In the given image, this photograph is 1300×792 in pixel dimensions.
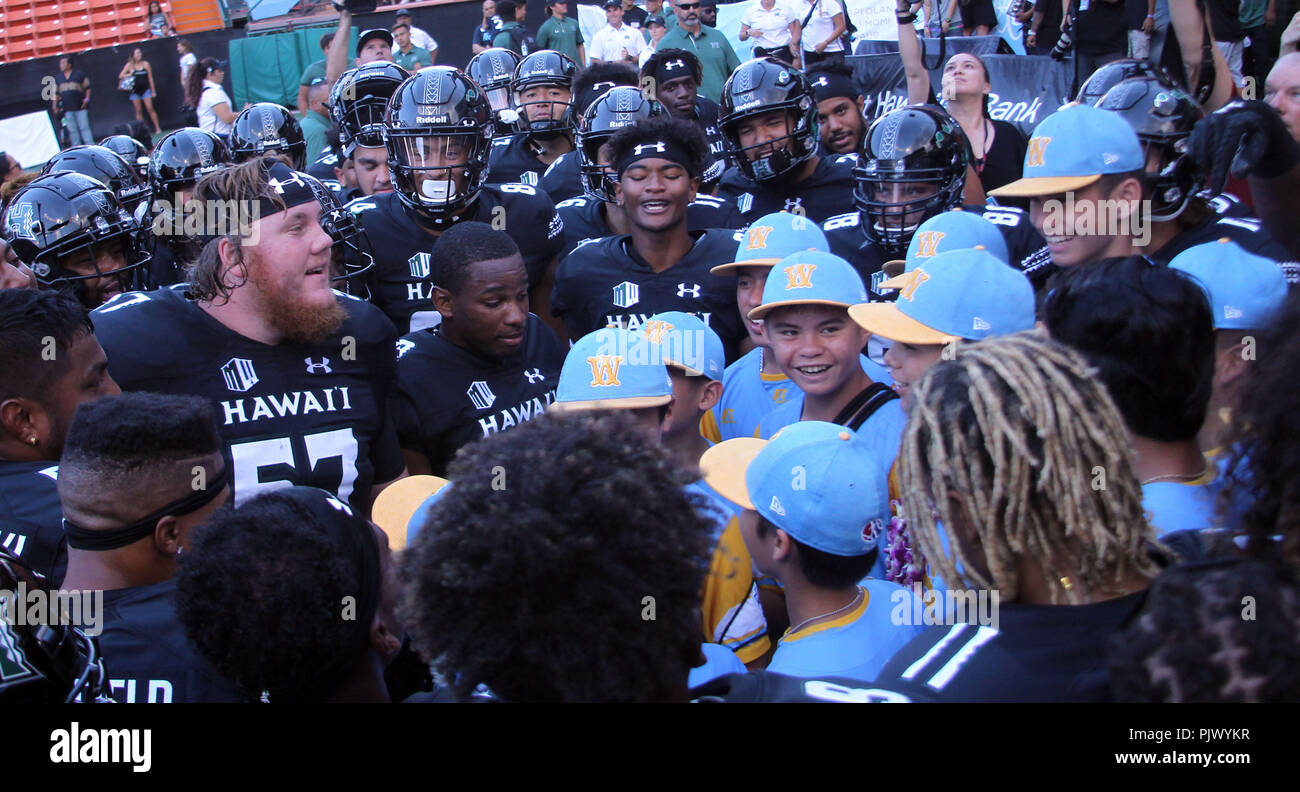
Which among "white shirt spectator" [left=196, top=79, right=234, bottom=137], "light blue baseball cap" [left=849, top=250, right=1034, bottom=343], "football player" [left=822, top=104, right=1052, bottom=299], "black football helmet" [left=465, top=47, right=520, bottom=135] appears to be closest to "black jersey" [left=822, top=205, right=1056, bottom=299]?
"football player" [left=822, top=104, right=1052, bottom=299]

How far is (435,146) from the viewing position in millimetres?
4340

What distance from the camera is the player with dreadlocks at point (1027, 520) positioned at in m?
1.56

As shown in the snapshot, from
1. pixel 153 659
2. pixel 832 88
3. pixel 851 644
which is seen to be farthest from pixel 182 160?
pixel 851 644

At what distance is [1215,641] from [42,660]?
1.69 meters

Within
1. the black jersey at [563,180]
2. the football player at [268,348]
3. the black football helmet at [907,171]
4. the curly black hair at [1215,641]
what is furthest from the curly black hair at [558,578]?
the black jersey at [563,180]

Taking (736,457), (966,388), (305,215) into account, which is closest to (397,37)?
(305,215)

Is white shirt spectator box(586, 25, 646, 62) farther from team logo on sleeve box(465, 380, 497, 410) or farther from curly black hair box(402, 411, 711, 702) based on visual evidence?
curly black hair box(402, 411, 711, 702)

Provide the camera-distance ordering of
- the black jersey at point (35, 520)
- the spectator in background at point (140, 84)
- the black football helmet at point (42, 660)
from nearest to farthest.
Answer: the black football helmet at point (42, 660) → the black jersey at point (35, 520) → the spectator in background at point (140, 84)

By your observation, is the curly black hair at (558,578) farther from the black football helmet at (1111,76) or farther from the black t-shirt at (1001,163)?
the black t-shirt at (1001,163)

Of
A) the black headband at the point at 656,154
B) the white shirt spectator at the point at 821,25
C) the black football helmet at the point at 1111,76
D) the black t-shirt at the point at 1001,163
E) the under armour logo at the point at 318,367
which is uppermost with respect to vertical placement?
the white shirt spectator at the point at 821,25

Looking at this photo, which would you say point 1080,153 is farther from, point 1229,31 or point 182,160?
point 1229,31

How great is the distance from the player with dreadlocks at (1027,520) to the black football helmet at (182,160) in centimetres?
411

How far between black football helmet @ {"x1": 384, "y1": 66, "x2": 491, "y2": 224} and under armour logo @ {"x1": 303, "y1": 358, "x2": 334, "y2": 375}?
142 centimetres

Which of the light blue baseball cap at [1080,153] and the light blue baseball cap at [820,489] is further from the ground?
the light blue baseball cap at [1080,153]
